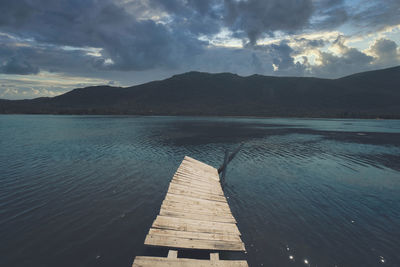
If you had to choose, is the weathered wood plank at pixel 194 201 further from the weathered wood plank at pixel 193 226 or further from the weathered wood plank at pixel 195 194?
the weathered wood plank at pixel 195 194

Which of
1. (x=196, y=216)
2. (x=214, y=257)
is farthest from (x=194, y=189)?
(x=214, y=257)

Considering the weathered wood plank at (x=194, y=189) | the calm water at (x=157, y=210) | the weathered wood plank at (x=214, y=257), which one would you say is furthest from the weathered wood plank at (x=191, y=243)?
the weathered wood plank at (x=194, y=189)

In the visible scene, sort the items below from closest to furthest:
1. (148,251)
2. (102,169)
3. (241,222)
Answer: (148,251)
(241,222)
(102,169)

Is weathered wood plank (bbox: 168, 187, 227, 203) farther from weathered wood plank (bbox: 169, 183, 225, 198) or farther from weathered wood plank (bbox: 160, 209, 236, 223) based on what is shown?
weathered wood plank (bbox: 160, 209, 236, 223)

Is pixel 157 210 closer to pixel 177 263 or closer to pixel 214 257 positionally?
Answer: pixel 177 263

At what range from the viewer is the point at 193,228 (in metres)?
8.30

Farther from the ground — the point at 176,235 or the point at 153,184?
the point at 176,235

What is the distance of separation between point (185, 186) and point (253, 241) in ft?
16.9

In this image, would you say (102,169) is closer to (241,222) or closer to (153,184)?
(153,184)

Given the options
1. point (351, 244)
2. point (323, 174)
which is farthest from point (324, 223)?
point (323, 174)

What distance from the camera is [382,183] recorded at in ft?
60.5

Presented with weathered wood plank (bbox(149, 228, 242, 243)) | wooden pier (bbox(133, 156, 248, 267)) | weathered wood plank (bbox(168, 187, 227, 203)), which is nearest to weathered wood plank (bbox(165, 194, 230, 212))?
wooden pier (bbox(133, 156, 248, 267))

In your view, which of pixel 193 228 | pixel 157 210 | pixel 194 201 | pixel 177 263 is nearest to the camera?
pixel 177 263

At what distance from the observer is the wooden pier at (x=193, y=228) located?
6520 mm
